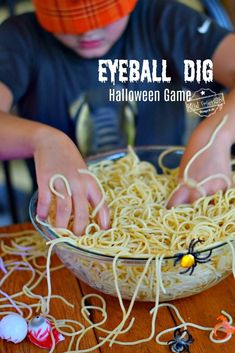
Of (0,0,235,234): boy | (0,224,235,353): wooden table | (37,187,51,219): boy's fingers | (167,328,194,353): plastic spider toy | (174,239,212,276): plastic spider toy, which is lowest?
(0,224,235,353): wooden table

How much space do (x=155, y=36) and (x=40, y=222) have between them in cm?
53

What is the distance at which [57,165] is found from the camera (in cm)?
89

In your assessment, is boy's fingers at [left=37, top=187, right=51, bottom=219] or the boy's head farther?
the boy's head

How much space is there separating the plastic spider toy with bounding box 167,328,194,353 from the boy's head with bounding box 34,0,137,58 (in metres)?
0.56

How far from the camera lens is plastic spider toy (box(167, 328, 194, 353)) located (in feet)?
2.54

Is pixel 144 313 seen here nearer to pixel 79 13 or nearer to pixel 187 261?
pixel 187 261

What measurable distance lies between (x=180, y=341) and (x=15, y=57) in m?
0.65

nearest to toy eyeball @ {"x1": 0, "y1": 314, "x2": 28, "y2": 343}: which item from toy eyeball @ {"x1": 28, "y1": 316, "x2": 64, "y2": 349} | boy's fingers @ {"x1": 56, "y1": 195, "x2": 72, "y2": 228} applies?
toy eyeball @ {"x1": 28, "y1": 316, "x2": 64, "y2": 349}

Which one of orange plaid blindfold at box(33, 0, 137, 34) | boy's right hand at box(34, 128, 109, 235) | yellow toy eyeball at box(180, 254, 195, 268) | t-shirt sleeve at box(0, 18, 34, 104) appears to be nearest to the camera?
yellow toy eyeball at box(180, 254, 195, 268)

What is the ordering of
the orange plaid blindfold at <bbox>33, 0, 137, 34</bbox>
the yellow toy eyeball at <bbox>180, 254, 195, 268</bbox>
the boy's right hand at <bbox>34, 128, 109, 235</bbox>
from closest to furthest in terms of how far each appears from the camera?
the yellow toy eyeball at <bbox>180, 254, 195, 268</bbox> → the boy's right hand at <bbox>34, 128, 109, 235</bbox> → the orange plaid blindfold at <bbox>33, 0, 137, 34</bbox>

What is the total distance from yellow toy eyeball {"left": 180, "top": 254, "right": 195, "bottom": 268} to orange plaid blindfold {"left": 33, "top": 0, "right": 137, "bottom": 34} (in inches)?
19.4

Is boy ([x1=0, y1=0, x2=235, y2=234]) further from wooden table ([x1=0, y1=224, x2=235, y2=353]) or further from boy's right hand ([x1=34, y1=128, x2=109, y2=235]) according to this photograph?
wooden table ([x1=0, y1=224, x2=235, y2=353])

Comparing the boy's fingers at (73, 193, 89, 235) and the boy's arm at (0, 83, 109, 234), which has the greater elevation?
the boy's arm at (0, 83, 109, 234)

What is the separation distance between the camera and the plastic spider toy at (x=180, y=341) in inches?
30.5
